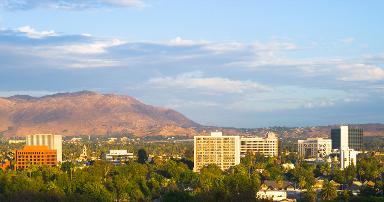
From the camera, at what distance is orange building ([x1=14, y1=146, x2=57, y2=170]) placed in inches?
7329

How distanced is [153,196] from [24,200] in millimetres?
31414

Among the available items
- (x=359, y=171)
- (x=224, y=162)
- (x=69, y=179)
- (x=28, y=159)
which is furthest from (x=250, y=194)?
(x=28, y=159)

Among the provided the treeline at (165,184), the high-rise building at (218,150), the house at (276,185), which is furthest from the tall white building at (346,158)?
the house at (276,185)

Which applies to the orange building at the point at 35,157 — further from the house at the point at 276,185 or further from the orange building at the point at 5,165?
the house at the point at 276,185

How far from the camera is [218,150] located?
591 feet

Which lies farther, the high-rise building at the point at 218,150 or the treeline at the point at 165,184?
the high-rise building at the point at 218,150

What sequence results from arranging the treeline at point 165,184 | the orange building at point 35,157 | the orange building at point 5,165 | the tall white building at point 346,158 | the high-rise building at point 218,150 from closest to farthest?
the treeline at point 165,184
the orange building at point 5,165
the high-rise building at point 218,150
the tall white building at point 346,158
the orange building at point 35,157

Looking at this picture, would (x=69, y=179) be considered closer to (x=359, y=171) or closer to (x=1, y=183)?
(x=1, y=183)

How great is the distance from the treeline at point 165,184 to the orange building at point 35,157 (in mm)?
29734

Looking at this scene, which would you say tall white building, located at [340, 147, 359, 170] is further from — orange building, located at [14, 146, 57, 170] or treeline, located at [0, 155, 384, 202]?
orange building, located at [14, 146, 57, 170]

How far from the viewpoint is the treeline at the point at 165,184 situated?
87919 mm

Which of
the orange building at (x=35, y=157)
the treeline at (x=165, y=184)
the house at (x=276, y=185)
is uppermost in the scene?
the orange building at (x=35, y=157)

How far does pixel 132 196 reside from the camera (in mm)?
109688

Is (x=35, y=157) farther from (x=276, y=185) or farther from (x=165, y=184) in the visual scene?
(x=276, y=185)
